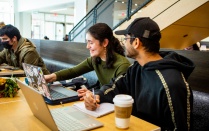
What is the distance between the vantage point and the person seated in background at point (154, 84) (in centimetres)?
123

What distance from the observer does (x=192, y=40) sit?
475 cm

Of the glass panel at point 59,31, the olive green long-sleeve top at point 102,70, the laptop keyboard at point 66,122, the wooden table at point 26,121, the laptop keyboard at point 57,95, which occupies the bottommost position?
the wooden table at point 26,121

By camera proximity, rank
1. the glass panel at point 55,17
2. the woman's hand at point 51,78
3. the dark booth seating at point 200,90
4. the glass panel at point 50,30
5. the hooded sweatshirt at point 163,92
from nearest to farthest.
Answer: the hooded sweatshirt at point 163,92
the dark booth seating at point 200,90
the woman's hand at point 51,78
the glass panel at point 55,17
the glass panel at point 50,30

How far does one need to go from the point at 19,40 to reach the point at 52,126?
2.44 m

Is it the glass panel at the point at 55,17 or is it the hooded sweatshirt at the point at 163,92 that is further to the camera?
the glass panel at the point at 55,17

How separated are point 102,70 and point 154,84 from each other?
0.86m

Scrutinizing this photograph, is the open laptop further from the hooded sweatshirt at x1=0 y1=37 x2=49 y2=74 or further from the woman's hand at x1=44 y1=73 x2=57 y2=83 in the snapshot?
the hooded sweatshirt at x1=0 y1=37 x2=49 y2=74

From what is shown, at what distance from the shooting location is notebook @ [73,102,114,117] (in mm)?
1302

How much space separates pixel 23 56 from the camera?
9.69ft

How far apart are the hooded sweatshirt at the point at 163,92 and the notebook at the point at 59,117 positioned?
0.31 metres

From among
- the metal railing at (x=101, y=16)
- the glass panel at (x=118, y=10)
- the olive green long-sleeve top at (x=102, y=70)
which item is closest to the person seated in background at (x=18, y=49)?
the olive green long-sleeve top at (x=102, y=70)

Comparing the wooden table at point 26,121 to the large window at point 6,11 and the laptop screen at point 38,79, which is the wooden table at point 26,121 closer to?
the laptop screen at point 38,79

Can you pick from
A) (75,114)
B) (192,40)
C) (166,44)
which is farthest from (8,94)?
(192,40)

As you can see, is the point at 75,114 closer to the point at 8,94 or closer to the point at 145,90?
the point at 145,90
